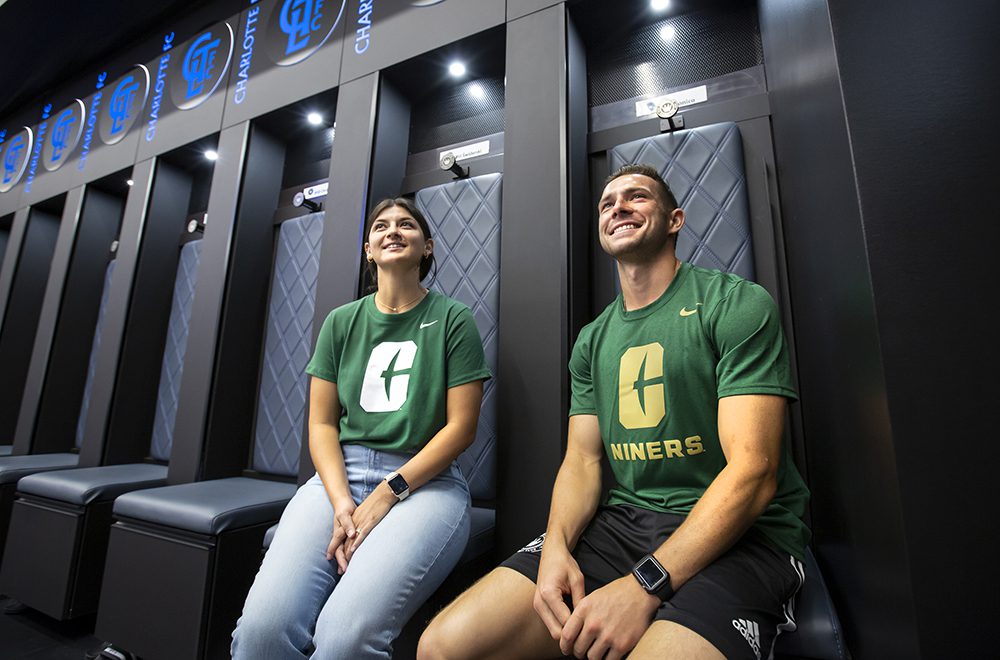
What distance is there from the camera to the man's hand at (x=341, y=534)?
113 cm

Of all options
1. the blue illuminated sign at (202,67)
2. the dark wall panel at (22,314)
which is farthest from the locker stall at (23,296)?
the blue illuminated sign at (202,67)

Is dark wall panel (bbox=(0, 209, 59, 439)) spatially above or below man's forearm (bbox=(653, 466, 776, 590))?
above

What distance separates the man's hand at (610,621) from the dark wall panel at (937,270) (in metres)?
0.36

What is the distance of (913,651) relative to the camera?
604 mm

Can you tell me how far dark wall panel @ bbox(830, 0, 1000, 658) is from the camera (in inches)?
23.1

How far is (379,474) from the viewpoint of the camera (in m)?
1.31

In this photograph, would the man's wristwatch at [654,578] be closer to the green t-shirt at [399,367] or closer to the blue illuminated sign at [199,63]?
the green t-shirt at [399,367]

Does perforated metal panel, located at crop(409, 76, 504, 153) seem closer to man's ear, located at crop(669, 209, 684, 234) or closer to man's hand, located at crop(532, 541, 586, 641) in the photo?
man's ear, located at crop(669, 209, 684, 234)

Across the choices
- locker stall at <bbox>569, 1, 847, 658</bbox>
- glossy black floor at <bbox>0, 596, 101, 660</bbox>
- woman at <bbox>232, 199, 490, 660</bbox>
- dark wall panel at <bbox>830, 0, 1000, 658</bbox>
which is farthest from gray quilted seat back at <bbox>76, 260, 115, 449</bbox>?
dark wall panel at <bbox>830, 0, 1000, 658</bbox>

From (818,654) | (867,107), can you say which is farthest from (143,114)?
(818,654)

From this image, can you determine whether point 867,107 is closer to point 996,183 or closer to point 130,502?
point 996,183

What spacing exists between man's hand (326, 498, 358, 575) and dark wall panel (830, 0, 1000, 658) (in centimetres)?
107

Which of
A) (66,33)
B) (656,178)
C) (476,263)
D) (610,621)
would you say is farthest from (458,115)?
(66,33)

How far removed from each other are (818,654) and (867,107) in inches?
35.9
